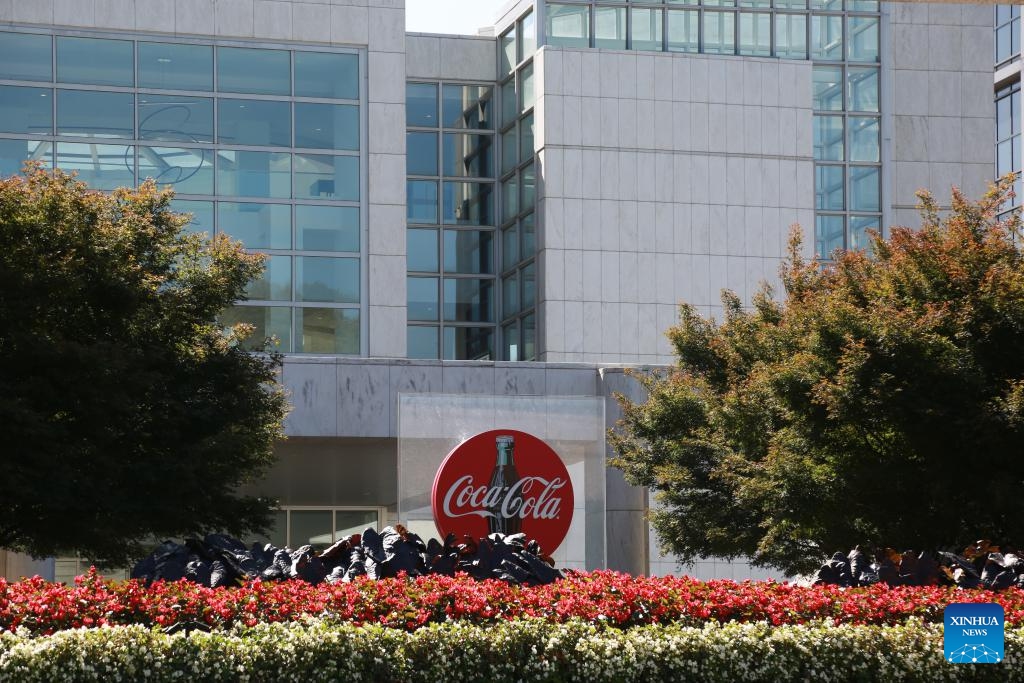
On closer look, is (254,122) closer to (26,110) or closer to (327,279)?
(327,279)

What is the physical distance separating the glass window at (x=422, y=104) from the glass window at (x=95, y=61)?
12.5m

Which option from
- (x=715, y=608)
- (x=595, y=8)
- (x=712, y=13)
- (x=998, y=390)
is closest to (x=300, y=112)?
(x=595, y=8)

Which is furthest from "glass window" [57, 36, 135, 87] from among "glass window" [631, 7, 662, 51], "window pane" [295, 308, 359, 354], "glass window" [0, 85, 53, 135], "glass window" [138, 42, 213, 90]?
"glass window" [631, 7, 662, 51]

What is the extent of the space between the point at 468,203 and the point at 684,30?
8.35 m

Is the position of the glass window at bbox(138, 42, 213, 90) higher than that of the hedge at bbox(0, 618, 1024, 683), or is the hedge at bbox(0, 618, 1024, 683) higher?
the glass window at bbox(138, 42, 213, 90)

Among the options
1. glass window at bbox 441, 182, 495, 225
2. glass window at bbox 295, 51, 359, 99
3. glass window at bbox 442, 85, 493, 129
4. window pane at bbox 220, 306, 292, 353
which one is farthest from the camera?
glass window at bbox 442, 85, 493, 129

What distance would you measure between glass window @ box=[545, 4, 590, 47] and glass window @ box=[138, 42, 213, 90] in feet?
40.0

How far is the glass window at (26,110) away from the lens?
32406 mm

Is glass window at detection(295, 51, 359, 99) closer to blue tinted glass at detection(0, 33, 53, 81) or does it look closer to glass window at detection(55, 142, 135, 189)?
glass window at detection(55, 142, 135, 189)

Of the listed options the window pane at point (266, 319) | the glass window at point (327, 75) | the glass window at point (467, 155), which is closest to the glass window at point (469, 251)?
the glass window at point (467, 155)

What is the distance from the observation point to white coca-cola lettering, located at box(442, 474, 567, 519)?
21.0m

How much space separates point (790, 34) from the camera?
43.6 meters

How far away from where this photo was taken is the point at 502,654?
35.1 feet

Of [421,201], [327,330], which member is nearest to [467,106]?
[421,201]
